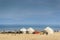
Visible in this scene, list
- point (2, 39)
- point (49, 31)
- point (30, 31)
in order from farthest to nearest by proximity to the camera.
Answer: point (30, 31) < point (49, 31) < point (2, 39)

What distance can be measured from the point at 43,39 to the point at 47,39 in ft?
1.32

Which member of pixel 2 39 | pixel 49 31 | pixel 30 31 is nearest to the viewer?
pixel 2 39

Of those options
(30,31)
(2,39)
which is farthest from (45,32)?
(2,39)

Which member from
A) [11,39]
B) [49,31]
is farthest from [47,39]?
[49,31]

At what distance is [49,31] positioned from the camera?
33.0m

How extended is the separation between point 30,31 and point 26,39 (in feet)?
41.5

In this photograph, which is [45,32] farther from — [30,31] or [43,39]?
[43,39]

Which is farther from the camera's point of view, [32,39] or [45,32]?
[45,32]

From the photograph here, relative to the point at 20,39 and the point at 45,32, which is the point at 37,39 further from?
the point at 45,32

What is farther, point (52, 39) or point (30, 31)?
point (30, 31)

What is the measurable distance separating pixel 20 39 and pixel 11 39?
0.88m

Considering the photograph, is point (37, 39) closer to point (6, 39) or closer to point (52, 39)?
point (52, 39)

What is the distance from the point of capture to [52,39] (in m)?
23.4

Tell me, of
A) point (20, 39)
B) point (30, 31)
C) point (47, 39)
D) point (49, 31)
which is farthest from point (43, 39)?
point (30, 31)
